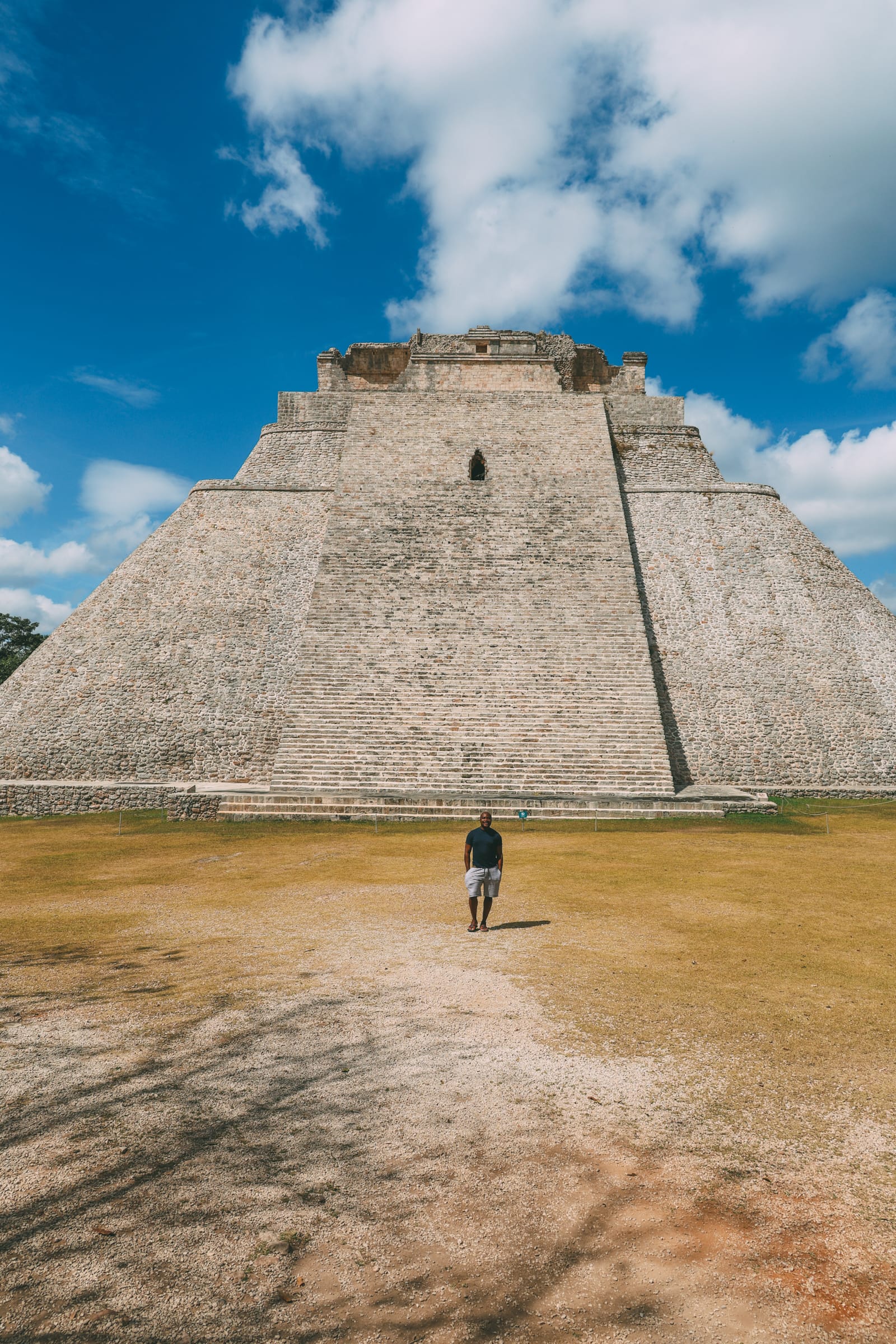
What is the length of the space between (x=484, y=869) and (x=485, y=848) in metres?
0.18

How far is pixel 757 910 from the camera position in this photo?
21.0 feet

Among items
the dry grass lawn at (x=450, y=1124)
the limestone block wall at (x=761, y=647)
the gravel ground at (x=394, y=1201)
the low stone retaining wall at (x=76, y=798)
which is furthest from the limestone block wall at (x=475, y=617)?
the gravel ground at (x=394, y=1201)

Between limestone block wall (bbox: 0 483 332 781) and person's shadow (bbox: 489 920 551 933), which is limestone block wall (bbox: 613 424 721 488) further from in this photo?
person's shadow (bbox: 489 920 551 933)

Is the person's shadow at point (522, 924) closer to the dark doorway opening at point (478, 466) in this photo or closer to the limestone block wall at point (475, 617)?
the limestone block wall at point (475, 617)

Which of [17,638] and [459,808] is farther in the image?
[17,638]

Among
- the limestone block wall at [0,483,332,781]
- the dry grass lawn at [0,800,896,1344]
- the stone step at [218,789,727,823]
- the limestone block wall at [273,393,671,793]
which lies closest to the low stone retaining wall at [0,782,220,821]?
the limestone block wall at [0,483,332,781]

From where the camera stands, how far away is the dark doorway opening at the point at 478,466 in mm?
19430

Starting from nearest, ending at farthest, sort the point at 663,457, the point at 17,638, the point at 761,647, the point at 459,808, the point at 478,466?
the point at 459,808, the point at 761,647, the point at 478,466, the point at 663,457, the point at 17,638

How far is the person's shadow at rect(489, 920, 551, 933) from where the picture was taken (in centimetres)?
600

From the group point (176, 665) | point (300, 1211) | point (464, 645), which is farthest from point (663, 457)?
point (300, 1211)

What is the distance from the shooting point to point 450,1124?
3080mm

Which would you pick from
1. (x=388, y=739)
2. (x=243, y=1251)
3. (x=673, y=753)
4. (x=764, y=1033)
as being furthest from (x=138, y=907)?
(x=673, y=753)

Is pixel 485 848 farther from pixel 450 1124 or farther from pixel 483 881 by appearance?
pixel 450 1124

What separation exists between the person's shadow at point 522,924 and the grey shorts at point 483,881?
1.04 feet
